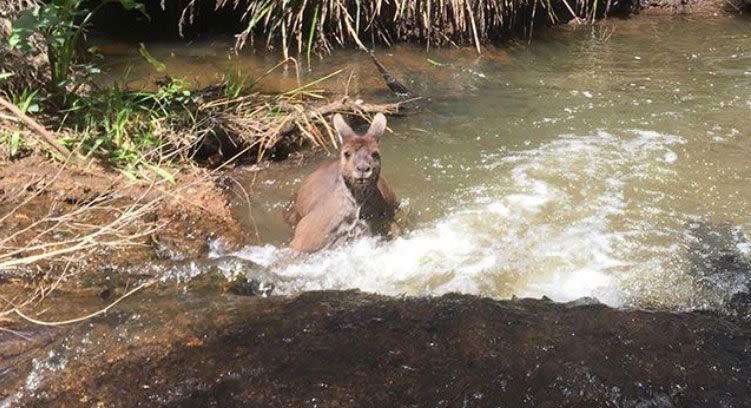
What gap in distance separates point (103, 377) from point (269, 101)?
513 cm

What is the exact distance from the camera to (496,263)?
5.52 metres

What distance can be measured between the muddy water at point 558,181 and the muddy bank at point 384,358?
1299mm

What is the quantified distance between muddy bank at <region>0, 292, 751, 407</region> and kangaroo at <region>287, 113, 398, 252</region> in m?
1.94

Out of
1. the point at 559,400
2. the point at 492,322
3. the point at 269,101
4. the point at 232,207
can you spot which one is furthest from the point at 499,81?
the point at 559,400

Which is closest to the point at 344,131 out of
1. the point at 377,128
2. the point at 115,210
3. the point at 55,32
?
the point at 377,128

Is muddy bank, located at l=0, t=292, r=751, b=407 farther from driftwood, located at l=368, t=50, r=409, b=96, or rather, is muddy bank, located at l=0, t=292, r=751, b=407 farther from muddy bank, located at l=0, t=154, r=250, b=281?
driftwood, located at l=368, t=50, r=409, b=96

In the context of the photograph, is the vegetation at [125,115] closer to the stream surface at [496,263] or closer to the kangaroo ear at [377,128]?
the stream surface at [496,263]

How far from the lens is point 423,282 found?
5336 millimetres

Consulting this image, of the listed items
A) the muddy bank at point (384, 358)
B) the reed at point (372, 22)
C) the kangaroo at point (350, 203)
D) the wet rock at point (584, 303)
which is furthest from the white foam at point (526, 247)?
the reed at point (372, 22)

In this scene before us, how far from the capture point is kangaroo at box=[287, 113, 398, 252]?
18.6 ft

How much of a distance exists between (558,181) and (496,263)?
1.59m

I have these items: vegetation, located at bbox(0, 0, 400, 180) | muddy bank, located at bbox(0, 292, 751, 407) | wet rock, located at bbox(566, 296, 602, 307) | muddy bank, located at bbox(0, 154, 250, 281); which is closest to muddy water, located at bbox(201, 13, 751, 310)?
muddy bank, located at bbox(0, 154, 250, 281)

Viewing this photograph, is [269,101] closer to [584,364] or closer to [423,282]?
[423,282]

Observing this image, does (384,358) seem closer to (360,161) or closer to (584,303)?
(584,303)
